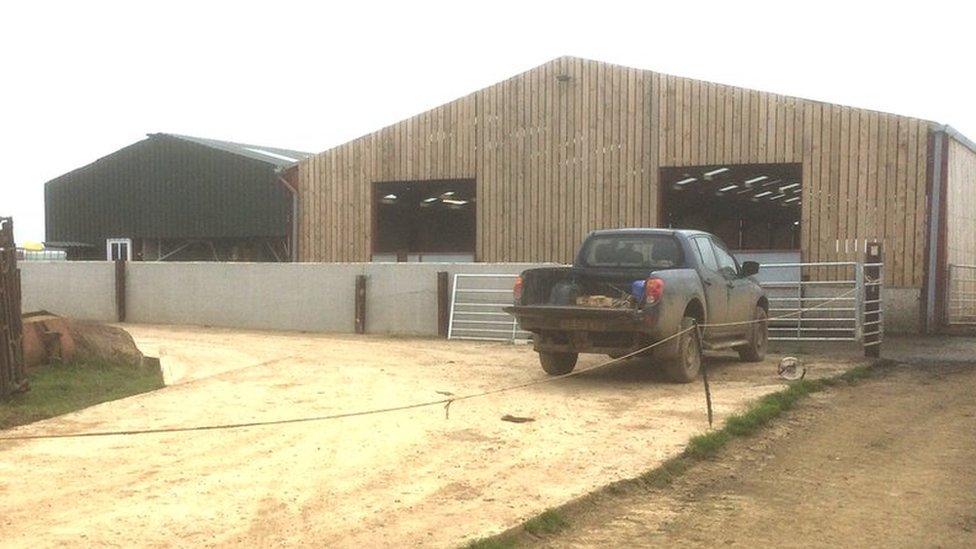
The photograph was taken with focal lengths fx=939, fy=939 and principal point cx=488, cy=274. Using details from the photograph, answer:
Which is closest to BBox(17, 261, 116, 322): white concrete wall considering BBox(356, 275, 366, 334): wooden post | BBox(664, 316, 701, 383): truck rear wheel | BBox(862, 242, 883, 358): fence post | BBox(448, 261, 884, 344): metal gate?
BBox(356, 275, 366, 334): wooden post

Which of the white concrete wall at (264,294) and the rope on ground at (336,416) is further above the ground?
the white concrete wall at (264,294)

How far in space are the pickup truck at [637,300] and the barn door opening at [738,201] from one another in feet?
29.2

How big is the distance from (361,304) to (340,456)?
11.8 m

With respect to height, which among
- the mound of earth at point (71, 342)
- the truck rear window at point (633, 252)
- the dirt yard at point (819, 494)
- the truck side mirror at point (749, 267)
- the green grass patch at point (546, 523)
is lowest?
the dirt yard at point (819, 494)

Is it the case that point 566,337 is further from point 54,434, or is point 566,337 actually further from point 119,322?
point 119,322

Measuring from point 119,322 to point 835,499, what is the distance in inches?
752

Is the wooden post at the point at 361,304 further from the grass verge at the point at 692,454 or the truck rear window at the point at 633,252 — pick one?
the grass verge at the point at 692,454

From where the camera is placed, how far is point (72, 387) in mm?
10609

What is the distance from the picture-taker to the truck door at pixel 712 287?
38.8ft

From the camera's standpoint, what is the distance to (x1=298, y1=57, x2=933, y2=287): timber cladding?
18.8 m

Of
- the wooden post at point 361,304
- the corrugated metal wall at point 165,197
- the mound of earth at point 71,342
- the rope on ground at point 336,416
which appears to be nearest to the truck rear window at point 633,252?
the rope on ground at point 336,416

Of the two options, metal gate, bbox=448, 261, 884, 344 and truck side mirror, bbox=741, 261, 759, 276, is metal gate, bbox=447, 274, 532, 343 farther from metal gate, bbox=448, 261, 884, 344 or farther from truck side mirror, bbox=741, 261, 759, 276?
truck side mirror, bbox=741, 261, 759, 276

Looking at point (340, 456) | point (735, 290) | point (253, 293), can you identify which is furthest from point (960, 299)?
point (340, 456)

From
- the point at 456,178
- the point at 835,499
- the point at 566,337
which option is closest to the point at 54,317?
the point at 566,337
